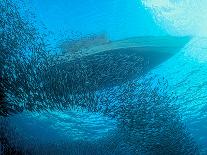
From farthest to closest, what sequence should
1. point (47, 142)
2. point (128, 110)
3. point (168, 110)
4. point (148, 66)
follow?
point (47, 142) < point (168, 110) < point (128, 110) < point (148, 66)

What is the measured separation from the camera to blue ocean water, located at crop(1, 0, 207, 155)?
7.32m

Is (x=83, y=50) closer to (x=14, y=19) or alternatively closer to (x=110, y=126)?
(x=14, y=19)

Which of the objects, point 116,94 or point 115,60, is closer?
point 115,60

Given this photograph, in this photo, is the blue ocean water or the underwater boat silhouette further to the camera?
the underwater boat silhouette

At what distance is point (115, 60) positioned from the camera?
893 centimetres

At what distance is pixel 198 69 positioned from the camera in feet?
38.7

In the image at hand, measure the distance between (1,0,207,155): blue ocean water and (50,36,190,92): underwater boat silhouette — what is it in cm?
15

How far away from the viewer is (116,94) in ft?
37.4

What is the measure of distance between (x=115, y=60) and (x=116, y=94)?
2.71 m

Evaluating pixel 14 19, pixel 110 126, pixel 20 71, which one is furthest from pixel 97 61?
pixel 110 126

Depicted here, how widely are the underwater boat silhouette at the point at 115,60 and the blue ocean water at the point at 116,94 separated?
0.48 ft

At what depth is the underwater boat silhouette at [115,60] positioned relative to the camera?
27.2ft

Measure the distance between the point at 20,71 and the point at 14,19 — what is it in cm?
215

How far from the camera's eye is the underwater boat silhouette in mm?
8281
